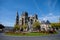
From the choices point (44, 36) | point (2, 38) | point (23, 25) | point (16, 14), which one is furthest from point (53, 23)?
point (2, 38)

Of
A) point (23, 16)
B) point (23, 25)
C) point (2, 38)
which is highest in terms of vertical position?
point (23, 16)

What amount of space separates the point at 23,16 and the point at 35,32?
892mm

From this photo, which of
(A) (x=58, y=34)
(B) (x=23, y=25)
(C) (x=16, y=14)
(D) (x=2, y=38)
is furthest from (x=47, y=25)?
(D) (x=2, y=38)

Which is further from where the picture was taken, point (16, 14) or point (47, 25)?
point (47, 25)

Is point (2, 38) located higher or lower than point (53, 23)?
lower

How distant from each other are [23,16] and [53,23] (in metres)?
1.26

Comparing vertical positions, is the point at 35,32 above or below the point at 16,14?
below

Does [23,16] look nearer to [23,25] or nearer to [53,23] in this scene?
[23,25]

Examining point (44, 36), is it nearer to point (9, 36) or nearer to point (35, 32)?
point (35, 32)

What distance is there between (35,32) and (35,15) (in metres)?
0.79

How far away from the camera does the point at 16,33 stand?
541 centimetres

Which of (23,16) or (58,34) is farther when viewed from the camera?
(58,34)

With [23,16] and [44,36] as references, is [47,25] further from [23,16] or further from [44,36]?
[23,16]

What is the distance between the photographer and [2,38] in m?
5.04
